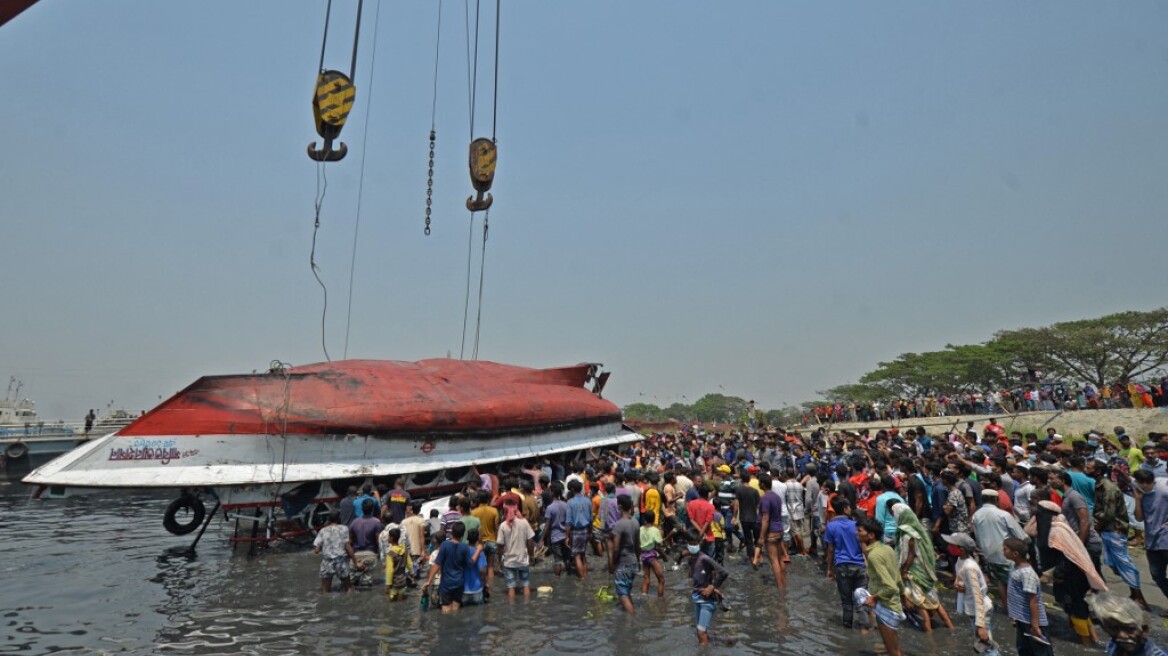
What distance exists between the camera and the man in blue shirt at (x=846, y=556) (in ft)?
24.9

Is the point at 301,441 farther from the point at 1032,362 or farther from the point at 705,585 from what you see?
the point at 1032,362

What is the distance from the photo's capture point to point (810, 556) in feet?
38.5

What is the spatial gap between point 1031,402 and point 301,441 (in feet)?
116

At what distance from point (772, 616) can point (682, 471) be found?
200 inches

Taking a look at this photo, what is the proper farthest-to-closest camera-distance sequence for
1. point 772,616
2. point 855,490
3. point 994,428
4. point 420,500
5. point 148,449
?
point 994,428 < point 420,500 < point 148,449 < point 855,490 < point 772,616

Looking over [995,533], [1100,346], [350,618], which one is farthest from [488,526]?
[1100,346]

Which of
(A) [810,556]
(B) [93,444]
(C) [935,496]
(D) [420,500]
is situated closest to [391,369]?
(D) [420,500]

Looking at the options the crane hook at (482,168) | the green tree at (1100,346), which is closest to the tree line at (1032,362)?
the green tree at (1100,346)

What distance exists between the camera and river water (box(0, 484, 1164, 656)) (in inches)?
307

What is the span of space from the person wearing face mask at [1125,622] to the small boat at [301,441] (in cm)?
1368

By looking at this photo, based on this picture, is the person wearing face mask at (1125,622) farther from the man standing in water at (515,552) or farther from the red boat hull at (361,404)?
the red boat hull at (361,404)

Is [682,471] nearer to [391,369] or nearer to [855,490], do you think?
[855,490]

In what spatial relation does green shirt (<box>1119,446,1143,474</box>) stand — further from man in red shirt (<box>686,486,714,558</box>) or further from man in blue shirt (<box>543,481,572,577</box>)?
man in blue shirt (<box>543,481,572,577</box>)

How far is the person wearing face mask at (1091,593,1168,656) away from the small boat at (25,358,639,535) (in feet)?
44.9
